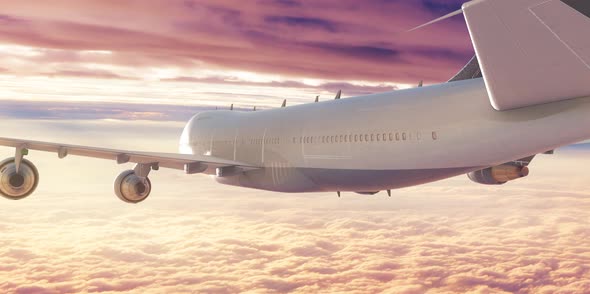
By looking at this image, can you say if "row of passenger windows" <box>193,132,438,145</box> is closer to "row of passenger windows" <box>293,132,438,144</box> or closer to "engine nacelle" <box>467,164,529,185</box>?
"row of passenger windows" <box>293,132,438,144</box>

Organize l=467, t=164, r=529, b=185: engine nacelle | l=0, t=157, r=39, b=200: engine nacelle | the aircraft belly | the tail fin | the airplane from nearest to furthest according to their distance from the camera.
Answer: the tail fin, the airplane, the aircraft belly, l=0, t=157, r=39, b=200: engine nacelle, l=467, t=164, r=529, b=185: engine nacelle

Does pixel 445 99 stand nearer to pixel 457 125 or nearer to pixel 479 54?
pixel 457 125

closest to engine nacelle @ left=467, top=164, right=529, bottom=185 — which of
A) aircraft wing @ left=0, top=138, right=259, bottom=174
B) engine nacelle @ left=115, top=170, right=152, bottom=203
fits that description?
aircraft wing @ left=0, top=138, right=259, bottom=174

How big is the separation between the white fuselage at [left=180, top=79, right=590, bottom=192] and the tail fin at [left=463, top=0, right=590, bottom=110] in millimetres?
1611

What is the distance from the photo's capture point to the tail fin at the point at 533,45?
9492 mm

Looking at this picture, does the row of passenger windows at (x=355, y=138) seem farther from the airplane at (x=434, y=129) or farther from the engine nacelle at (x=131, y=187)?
the engine nacelle at (x=131, y=187)

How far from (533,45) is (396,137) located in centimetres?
780

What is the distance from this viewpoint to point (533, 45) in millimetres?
10438

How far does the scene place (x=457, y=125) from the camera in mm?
16062

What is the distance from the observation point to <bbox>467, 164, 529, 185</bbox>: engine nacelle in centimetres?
1962

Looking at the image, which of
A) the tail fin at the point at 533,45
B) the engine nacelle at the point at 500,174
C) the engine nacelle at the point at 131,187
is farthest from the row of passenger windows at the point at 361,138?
the engine nacelle at the point at 131,187

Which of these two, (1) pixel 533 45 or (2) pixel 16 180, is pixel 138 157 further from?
(1) pixel 533 45

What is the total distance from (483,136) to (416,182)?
11.6ft

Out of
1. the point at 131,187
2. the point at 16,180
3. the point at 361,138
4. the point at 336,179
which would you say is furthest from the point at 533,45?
the point at 16,180
